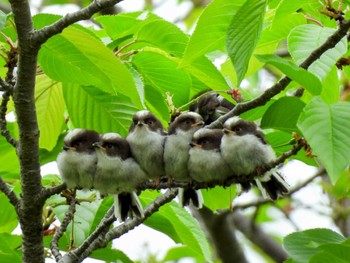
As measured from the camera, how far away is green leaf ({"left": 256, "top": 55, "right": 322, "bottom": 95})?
2.72m

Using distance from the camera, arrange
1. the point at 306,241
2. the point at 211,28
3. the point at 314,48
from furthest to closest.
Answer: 1. the point at 306,241
2. the point at 211,28
3. the point at 314,48

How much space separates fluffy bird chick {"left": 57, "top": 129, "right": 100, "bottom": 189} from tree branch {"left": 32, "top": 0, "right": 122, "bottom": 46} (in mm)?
616

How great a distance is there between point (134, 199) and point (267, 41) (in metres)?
0.96

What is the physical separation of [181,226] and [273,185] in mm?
892

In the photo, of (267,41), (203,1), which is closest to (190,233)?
(267,41)

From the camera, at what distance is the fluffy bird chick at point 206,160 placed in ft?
10.4

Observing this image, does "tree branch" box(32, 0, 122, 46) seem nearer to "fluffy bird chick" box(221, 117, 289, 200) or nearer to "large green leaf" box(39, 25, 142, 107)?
"large green leaf" box(39, 25, 142, 107)

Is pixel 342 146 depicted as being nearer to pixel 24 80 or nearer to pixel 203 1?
pixel 24 80

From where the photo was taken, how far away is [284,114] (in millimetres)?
3111

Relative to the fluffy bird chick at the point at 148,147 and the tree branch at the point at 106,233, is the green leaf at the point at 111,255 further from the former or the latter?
the fluffy bird chick at the point at 148,147

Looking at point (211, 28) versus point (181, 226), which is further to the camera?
point (181, 226)

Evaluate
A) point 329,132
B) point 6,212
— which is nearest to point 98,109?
point 6,212

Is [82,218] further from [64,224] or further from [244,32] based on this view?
[244,32]

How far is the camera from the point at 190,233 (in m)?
4.06
